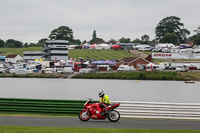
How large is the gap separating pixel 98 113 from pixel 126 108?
2570 mm

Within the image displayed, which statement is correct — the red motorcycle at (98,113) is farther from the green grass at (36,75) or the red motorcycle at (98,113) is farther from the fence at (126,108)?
the green grass at (36,75)

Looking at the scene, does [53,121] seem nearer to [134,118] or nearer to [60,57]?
[134,118]

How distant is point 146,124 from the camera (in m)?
19.5

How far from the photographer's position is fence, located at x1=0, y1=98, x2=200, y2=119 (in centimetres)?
2202

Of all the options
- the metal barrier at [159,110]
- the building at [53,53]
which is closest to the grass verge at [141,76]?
the building at [53,53]

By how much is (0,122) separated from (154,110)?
9.12 m

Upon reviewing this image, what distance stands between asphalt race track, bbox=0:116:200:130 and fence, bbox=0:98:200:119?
95cm

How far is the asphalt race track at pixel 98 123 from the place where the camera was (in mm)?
18458

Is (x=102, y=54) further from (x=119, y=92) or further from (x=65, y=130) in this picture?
(x=65, y=130)

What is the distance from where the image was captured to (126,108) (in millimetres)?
22344

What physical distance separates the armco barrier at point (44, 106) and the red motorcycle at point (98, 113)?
8.23 feet

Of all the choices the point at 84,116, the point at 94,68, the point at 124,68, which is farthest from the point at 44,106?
the point at 94,68

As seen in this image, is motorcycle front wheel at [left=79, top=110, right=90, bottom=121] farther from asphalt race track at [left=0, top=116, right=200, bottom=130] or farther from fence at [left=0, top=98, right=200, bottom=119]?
fence at [left=0, top=98, right=200, bottom=119]

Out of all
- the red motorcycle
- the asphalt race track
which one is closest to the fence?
the asphalt race track
